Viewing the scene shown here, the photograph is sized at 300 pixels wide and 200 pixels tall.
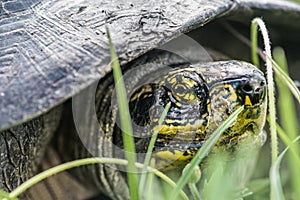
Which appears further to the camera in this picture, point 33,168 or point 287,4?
point 287,4

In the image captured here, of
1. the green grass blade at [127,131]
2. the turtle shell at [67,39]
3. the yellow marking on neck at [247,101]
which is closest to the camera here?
the green grass blade at [127,131]

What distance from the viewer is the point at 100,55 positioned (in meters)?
0.98

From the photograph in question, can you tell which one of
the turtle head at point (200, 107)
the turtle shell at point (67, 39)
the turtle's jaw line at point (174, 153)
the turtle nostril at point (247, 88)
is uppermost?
the turtle shell at point (67, 39)

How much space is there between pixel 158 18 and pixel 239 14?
1.19 feet

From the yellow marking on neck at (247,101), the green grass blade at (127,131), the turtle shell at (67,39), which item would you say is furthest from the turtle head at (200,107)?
the green grass blade at (127,131)

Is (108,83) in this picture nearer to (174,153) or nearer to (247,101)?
(174,153)

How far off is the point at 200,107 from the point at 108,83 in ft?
0.92

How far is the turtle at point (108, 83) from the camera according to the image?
96 centimetres

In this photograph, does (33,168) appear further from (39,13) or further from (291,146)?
(291,146)

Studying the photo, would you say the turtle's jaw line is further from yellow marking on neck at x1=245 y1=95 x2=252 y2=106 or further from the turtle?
yellow marking on neck at x1=245 y1=95 x2=252 y2=106

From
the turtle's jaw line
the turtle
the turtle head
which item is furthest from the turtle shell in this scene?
the turtle's jaw line

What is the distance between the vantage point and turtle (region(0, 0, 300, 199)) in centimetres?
96

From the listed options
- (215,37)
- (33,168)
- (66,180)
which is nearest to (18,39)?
(33,168)

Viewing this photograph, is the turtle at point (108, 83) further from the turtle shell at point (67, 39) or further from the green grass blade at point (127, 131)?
the green grass blade at point (127, 131)
